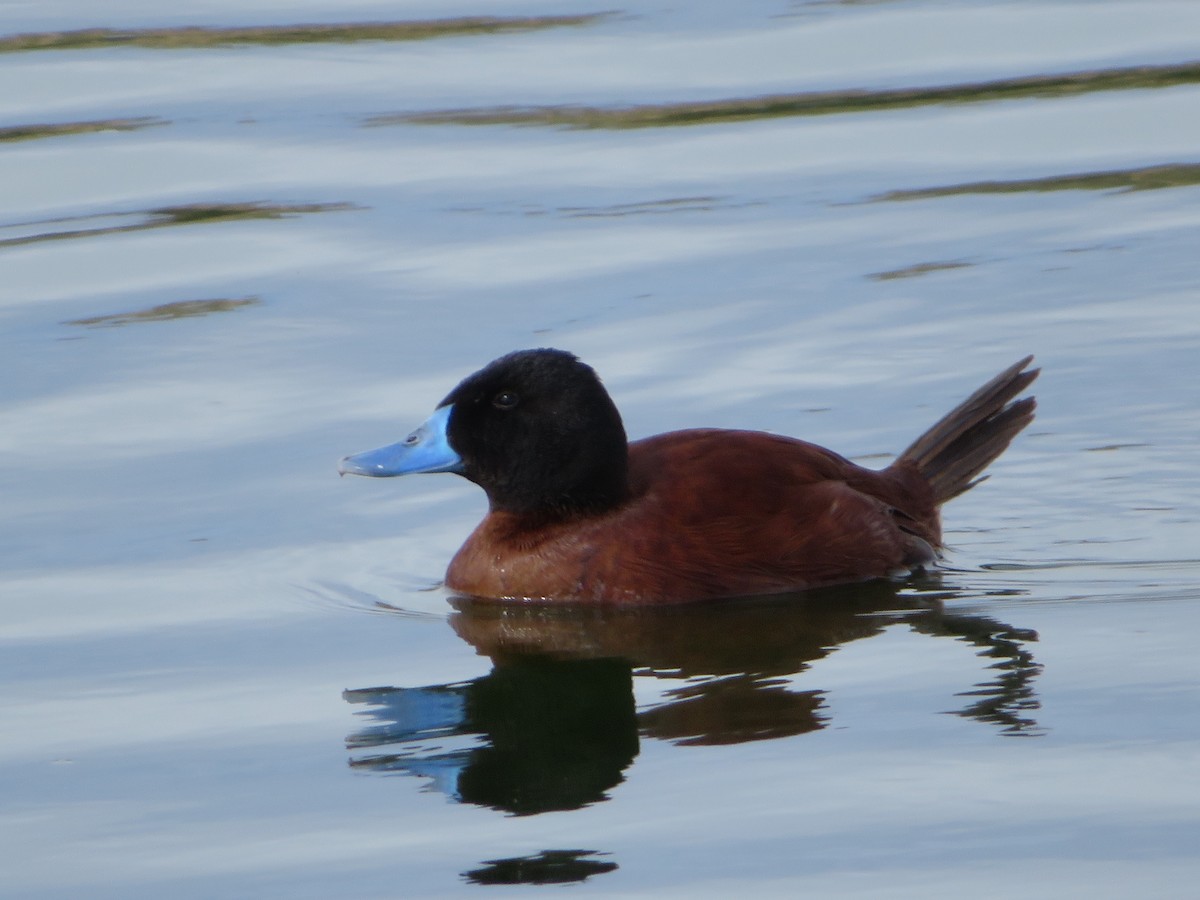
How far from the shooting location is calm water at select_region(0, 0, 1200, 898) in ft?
15.0

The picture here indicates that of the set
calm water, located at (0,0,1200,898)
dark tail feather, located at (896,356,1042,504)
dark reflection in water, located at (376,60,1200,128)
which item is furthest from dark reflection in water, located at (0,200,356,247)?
dark tail feather, located at (896,356,1042,504)

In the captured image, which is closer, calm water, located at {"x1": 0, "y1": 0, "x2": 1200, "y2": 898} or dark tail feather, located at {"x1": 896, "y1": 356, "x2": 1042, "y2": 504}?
calm water, located at {"x1": 0, "y1": 0, "x2": 1200, "y2": 898}

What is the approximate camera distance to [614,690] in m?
5.54

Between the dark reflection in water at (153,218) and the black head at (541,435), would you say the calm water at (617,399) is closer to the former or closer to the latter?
the dark reflection in water at (153,218)

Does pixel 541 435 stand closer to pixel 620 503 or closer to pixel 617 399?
pixel 620 503

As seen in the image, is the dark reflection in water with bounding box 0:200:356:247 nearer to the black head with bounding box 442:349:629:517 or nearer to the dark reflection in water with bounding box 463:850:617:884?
the black head with bounding box 442:349:629:517

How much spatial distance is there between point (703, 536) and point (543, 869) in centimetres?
226

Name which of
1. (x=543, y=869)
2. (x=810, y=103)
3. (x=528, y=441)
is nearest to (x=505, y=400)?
(x=528, y=441)

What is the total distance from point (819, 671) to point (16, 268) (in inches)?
245

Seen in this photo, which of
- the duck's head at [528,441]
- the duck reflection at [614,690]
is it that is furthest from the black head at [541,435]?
the duck reflection at [614,690]

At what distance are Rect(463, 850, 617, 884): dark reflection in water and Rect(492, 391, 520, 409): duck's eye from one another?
2.44 m

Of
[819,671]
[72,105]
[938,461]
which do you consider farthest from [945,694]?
[72,105]

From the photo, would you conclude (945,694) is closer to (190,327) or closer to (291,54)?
(190,327)

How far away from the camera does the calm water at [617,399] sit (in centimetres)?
457
